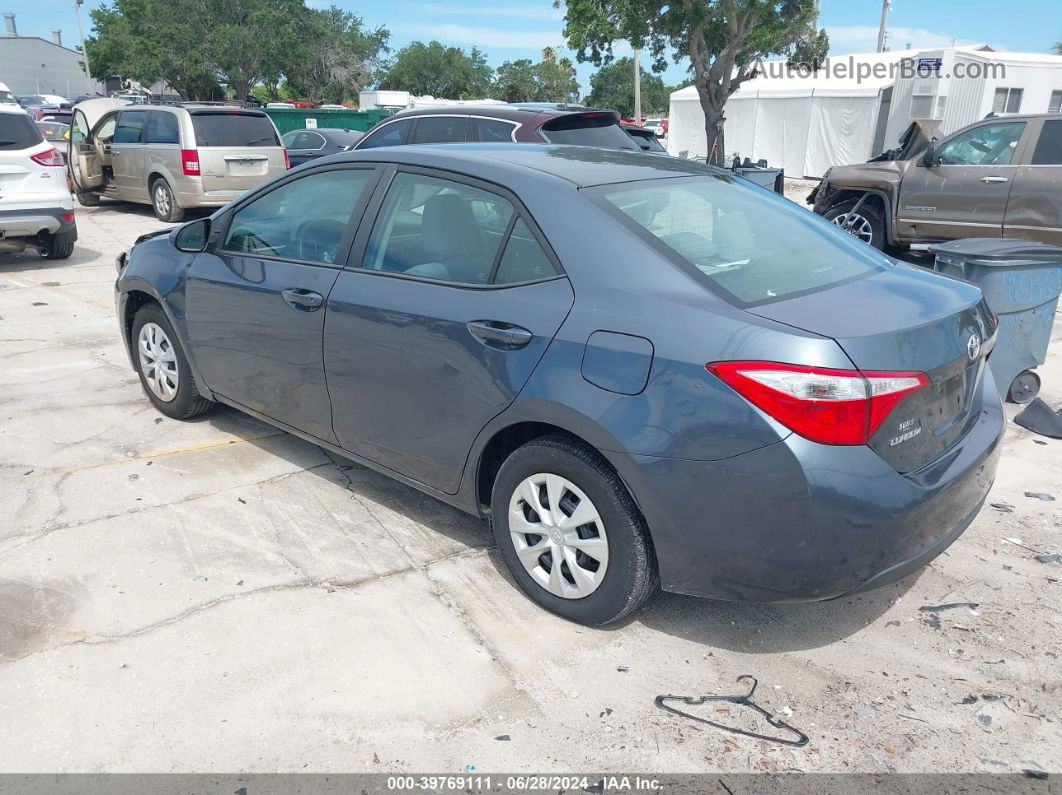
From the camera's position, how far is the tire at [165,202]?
13312mm

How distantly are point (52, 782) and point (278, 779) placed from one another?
645 mm

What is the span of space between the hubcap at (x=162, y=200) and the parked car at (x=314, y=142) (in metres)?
3.52

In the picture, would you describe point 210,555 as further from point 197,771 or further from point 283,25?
point 283,25

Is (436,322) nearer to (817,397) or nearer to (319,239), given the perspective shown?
(319,239)

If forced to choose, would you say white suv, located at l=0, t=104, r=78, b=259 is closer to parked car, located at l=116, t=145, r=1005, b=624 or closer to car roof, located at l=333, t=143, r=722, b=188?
parked car, located at l=116, t=145, r=1005, b=624

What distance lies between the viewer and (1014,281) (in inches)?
210

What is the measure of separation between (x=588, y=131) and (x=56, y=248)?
6707mm

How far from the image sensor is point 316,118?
29516 mm

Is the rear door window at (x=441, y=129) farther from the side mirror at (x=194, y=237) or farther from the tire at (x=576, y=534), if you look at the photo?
the tire at (x=576, y=534)

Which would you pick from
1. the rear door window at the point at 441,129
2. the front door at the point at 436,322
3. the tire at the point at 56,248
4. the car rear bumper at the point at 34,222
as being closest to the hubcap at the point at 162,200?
the tire at the point at 56,248

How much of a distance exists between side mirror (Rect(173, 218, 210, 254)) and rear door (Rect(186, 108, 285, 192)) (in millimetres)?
8979

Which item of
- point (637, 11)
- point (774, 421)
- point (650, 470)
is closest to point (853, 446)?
point (774, 421)

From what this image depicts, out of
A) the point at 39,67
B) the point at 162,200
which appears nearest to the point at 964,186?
the point at 162,200

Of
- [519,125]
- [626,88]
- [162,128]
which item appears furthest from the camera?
[626,88]
